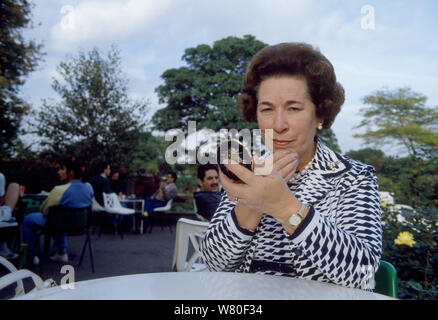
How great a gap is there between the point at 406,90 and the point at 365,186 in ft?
89.9

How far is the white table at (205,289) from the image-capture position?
2.88 ft

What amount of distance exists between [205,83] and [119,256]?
56.7 ft

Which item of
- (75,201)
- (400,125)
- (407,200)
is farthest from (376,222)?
(400,125)

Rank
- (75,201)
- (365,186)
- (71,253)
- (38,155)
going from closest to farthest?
(365,186), (75,201), (71,253), (38,155)

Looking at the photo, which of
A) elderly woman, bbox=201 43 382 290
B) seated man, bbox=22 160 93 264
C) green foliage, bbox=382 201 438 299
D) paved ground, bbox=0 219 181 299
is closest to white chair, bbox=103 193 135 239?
paved ground, bbox=0 219 181 299

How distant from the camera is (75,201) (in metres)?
5.01

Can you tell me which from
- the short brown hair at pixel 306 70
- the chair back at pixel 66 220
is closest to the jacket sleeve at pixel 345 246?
the short brown hair at pixel 306 70

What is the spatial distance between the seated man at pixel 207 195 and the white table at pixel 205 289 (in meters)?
2.50

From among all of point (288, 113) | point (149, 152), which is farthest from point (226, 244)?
point (149, 152)

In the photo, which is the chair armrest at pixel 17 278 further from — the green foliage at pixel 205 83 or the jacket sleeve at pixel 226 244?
the green foliage at pixel 205 83

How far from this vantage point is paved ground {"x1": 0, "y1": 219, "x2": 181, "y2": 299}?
4.85 metres

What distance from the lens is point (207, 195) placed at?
4352 millimetres
